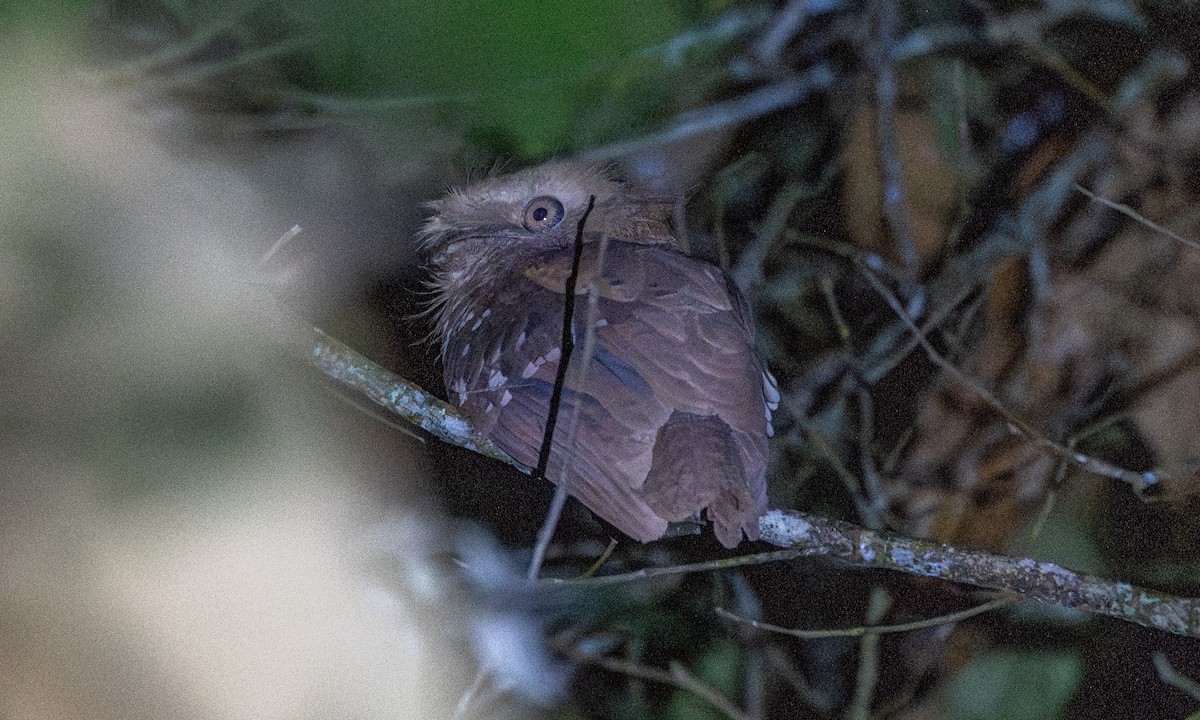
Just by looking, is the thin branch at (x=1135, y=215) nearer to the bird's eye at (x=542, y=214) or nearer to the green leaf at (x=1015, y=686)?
the green leaf at (x=1015, y=686)

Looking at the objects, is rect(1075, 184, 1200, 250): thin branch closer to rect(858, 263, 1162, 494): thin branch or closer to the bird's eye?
rect(858, 263, 1162, 494): thin branch

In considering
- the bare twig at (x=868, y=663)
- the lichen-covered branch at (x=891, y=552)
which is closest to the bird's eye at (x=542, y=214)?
the lichen-covered branch at (x=891, y=552)

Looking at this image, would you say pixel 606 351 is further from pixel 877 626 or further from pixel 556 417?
pixel 877 626

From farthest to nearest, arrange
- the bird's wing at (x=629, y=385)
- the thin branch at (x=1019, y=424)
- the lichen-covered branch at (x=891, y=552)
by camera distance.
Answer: the thin branch at (x=1019, y=424) < the lichen-covered branch at (x=891, y=552) < the bird's wing at (x=629, y=385)

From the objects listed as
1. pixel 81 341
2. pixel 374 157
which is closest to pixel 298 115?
pixel 374 157

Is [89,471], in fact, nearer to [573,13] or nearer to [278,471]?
[278,471]

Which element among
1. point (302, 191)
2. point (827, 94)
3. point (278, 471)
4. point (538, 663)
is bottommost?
point (538, 663)

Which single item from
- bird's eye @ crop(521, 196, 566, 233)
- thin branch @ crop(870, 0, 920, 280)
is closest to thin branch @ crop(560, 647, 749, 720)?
bird's eye @ crop(521, 196, 566, 233)
